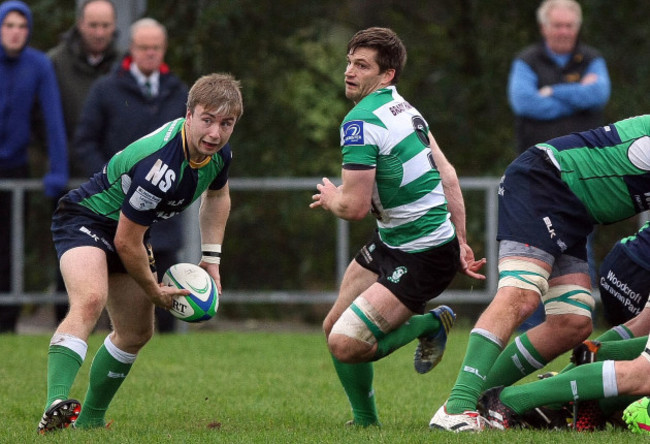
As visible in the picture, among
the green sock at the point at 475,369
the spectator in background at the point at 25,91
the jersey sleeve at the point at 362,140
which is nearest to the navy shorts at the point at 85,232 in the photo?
the jersey sleeve at the point at 362,140

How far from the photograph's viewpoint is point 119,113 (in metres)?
10.5

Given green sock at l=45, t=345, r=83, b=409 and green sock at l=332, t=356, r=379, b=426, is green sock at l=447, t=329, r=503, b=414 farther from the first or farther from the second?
green sock at l=45, t=345, r=83, b=409

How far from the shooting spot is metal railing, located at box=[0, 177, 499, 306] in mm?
11242

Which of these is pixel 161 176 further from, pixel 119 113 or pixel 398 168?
pixel 119 113

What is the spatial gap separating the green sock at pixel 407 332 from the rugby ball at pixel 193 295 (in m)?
0.89

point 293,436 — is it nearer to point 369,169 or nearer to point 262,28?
point 369,169

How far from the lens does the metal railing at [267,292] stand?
11.2m

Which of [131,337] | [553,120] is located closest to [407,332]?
[131,337]

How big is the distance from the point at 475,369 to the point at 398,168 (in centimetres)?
108

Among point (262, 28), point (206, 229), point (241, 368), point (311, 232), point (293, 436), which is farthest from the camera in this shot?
point (262, 28)

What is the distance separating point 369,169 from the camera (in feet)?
20.4

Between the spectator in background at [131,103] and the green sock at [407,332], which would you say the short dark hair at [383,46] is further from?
the spectator in background at [131,103]

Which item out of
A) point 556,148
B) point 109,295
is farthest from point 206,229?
point 556,148

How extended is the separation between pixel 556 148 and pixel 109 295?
2.48 metres
